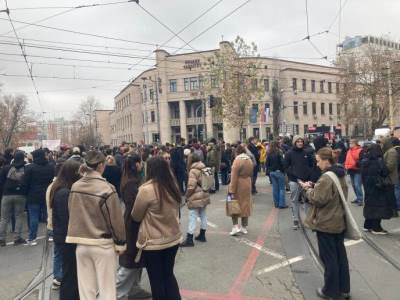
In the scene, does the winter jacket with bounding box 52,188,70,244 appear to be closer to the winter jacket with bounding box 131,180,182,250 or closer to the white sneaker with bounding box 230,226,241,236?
the winter jacket with bounding box 131,180,182,250

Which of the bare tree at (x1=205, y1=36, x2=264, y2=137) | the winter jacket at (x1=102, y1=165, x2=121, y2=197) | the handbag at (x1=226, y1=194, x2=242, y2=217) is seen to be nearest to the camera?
the handbag at (x1=226, y1=194, x2=242, y2=217)

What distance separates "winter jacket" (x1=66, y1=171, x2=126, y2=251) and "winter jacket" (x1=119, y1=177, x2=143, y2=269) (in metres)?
0.60

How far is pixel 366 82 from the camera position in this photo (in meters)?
40.1

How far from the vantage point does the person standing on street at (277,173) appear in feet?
35.8

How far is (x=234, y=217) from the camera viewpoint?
827cm

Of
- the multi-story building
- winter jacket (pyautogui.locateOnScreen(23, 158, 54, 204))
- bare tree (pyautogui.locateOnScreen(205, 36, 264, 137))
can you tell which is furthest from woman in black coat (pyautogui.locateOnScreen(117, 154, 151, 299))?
the multi-story building

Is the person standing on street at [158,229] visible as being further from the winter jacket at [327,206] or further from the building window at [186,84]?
the building window at [186,84]

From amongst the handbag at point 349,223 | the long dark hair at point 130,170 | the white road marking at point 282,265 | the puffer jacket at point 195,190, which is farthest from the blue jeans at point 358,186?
the long dark hair at point 130,170

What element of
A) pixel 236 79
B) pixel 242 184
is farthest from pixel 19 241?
pixel 236 79

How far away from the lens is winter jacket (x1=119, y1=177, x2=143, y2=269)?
483cm

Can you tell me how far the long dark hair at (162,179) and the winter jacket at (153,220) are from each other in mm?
48

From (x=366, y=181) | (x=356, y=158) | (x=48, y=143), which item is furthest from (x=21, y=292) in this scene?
(x=48, y=143)

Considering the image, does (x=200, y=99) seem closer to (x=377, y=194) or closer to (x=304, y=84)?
(x=304, y=84)

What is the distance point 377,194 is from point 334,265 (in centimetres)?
342
